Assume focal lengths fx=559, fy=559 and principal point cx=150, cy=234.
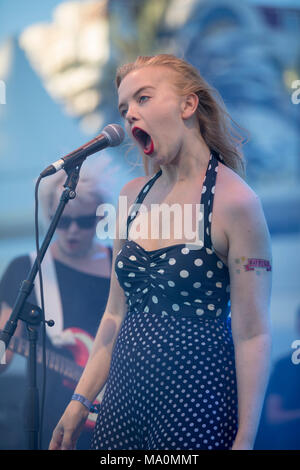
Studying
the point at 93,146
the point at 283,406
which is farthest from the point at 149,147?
the point at 283,406

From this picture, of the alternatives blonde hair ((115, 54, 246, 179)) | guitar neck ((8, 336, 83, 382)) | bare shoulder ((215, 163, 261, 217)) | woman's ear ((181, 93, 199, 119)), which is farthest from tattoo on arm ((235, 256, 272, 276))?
guitar neck ((8, 336, 83, 382))

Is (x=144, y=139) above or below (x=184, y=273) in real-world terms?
above

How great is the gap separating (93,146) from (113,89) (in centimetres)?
146

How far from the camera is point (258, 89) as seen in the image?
295 cm

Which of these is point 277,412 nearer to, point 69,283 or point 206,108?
point 69,283

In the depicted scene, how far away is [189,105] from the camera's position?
5.24 feet

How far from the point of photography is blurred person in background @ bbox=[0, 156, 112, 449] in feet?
8.95

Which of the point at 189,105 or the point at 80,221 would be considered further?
the point at 80,221

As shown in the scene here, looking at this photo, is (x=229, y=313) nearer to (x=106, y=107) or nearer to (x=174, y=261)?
(x=174, y=261)

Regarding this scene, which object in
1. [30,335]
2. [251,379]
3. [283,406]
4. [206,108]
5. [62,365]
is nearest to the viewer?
[251,379]

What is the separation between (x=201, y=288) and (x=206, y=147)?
0.43m

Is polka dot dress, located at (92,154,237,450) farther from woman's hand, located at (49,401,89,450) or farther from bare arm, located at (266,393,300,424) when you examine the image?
bare arm, located at (266,393,300,424)

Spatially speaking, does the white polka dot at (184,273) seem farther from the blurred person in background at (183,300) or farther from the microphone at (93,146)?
the microphone at (93,146)
